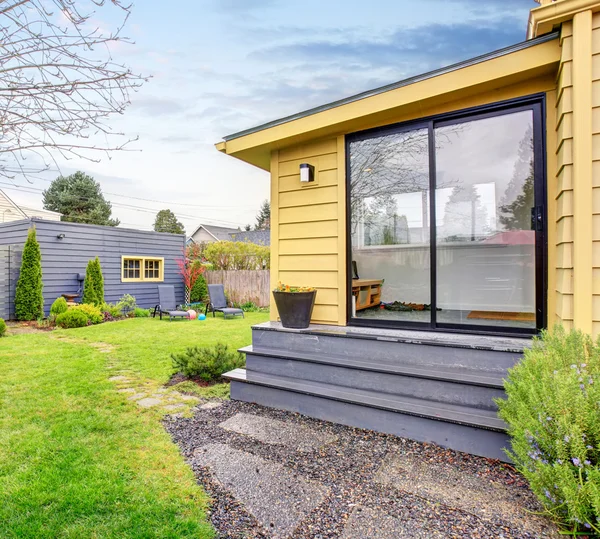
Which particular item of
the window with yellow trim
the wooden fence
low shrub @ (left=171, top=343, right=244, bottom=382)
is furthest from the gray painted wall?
low shrub @ (left=171, top=343, right=244, bottom=382)

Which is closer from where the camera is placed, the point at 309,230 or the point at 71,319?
the point at 309,230

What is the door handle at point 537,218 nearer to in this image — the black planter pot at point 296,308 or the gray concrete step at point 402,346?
the gray concrete step at point 402,346

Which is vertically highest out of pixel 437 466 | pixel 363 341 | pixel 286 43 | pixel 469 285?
pixel 286 43

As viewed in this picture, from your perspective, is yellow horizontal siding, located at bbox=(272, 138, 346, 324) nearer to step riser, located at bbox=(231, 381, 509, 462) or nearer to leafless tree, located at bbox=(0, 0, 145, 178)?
step riser, located at bbox=(231, 381, 509, 462)

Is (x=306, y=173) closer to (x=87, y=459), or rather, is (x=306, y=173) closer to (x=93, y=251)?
(x=87, y=459)

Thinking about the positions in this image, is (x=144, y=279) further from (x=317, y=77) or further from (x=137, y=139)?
(x=137, y=139)

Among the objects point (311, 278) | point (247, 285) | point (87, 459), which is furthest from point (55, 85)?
point (247, 285)

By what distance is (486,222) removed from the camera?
326cm

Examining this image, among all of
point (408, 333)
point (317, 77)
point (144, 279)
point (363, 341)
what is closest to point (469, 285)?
point (408, 333)

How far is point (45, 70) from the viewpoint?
1972mm

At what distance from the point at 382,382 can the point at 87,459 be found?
83.3 inches

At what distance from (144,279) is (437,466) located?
33.7ft

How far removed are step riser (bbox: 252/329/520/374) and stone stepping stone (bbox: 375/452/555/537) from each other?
0.76m

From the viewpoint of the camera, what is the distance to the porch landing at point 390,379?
8.21ft
